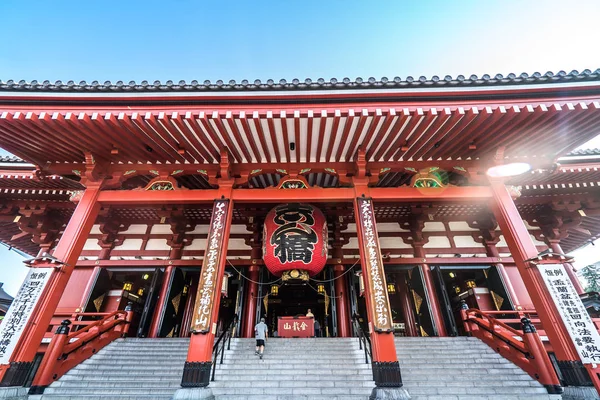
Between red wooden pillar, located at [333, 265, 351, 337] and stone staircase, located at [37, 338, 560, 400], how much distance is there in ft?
4.82

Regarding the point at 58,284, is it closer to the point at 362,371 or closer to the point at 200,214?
the point at 200,214

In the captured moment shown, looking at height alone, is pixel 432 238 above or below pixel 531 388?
above

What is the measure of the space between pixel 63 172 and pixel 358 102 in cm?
746

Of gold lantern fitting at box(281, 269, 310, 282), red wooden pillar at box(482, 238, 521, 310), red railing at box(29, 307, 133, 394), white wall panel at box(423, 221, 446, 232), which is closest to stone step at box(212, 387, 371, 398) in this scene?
gold lantern fitting at box(281, 269, 310, 282)

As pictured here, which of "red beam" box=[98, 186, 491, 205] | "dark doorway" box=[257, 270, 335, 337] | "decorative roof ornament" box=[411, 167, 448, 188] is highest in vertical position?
"decorative roof ornament" box=[411, 167, 448, 188]

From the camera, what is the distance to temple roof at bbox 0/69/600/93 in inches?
204

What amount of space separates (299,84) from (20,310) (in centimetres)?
695

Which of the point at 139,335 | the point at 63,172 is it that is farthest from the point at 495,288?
the point at 63,172

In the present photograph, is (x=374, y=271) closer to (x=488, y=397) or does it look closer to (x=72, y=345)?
(x=488, y=397)

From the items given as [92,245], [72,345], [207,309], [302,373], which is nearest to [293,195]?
[207,309]

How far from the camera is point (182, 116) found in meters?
5.37

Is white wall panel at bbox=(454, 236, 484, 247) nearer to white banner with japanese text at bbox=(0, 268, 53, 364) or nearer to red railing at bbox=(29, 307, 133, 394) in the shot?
red railing at bbox=(29, 307, 133, 394)

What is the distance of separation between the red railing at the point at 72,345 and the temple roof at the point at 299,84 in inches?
209

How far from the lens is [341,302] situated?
965cm
